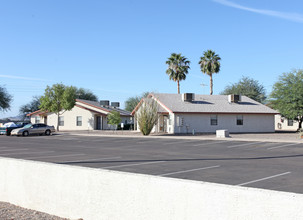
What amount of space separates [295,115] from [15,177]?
40797 millimetres

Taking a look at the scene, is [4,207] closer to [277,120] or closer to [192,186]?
[192,186]

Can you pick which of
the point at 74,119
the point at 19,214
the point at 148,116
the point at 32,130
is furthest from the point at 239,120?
the point at 19,214

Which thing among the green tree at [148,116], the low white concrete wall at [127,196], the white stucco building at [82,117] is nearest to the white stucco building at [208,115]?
the green tree at [148,116]

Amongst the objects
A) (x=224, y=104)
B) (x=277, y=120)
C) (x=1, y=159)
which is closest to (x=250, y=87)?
(x=277, y=120)

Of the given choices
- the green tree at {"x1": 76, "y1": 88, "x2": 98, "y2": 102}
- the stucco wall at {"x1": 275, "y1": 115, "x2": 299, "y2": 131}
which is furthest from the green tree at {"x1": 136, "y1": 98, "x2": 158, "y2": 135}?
the green tree at {"x1": 76, "y1": 88, "x2": 98, "y2": 102}

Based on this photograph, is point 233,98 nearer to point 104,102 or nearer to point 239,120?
point 239,120

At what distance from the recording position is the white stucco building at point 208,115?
4134 centimetres

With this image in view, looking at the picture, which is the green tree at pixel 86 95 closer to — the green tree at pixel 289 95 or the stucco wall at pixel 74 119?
the stucco wall at pixel 74 119

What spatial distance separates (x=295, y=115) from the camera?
42938 millimetres

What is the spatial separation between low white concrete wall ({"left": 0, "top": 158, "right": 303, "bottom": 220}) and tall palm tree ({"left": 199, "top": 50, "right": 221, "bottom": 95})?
171 feet

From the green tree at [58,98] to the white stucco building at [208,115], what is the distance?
1130 cm

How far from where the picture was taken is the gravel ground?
7.47 m

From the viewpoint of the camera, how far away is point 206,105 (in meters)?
44.3

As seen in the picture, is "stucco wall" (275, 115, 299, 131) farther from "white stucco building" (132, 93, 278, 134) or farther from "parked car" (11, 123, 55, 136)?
→ "parked car" (11, 123, 55, 136)
